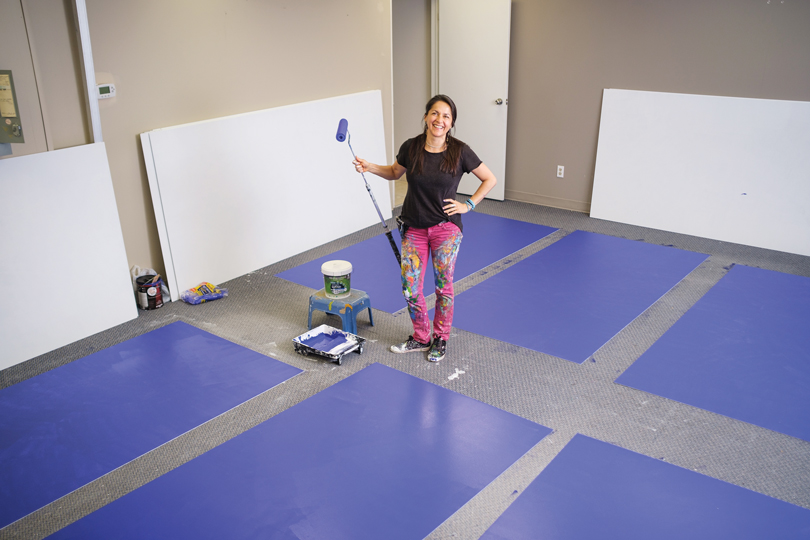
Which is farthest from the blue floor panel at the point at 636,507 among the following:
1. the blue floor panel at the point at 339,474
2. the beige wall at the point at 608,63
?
the beige wall at the point at 608,63

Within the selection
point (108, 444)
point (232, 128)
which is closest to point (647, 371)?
point (108, 444)

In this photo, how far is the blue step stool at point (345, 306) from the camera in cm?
379

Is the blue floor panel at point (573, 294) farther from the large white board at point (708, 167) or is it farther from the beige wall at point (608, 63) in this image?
the beige wall at point (608, 63)

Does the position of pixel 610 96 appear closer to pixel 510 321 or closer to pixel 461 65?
pixel 461 65

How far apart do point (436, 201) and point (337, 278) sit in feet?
2.81

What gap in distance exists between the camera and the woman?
3258mm

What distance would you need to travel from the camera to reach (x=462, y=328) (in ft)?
12.9

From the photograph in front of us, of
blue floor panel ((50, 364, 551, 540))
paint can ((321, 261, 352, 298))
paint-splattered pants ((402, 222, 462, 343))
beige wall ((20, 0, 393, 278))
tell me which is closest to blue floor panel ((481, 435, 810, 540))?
blue floor panel ((50, 364, 551, 540))

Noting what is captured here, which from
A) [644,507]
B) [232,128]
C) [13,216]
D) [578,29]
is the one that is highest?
[578,29]

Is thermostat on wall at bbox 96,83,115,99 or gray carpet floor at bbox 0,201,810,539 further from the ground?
thermostat on wall at bbox 96,83,115,99

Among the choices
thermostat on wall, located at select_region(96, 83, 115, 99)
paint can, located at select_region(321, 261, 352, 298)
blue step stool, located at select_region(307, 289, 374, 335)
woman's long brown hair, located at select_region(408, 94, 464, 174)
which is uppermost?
thermostat on wall, located at select_region(96, 83, 115, 99)

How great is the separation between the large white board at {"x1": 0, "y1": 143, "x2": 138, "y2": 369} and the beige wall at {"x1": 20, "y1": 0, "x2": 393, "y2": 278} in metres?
0.24

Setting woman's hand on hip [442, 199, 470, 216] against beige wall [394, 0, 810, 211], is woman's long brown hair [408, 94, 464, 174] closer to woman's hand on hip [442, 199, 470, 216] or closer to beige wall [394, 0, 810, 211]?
woman's hand on hip [442, 199, 470, 216]

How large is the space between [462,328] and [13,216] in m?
2.51
